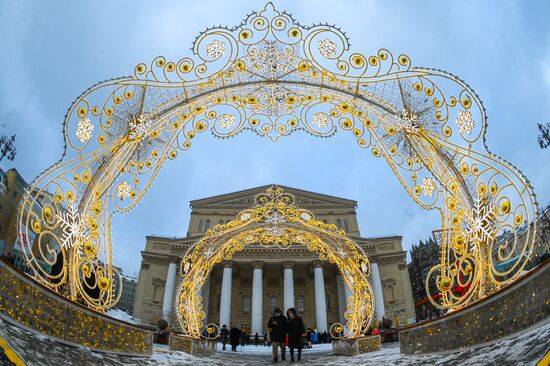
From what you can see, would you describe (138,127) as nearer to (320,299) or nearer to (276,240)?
(276,240)

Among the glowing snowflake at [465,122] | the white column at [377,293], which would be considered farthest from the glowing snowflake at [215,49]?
the white column at [377,293]

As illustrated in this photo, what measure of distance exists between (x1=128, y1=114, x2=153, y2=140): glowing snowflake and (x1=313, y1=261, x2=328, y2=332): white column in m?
32.7

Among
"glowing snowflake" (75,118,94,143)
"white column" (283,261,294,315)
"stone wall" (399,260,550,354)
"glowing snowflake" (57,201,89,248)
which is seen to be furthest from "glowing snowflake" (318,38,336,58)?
"white column" (283,261,294,315)

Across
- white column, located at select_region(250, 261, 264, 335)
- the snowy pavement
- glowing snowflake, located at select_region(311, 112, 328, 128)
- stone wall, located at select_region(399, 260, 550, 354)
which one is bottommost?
the snowy pavement

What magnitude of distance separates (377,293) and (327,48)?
1424 inches

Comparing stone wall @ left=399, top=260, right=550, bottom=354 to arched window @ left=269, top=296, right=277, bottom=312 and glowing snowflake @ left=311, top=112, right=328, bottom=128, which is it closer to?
glowing snowflake @ left=311, top=112, right=328, bottom=128

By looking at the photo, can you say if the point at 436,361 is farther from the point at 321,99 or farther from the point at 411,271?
the point at 411,271

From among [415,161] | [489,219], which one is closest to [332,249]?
[415,161]

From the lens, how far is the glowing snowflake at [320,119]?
8.54 metres

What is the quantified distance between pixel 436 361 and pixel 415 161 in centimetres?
382

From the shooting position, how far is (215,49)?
739cm

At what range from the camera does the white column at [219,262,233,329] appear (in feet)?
120

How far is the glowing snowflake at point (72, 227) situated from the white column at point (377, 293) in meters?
35.0

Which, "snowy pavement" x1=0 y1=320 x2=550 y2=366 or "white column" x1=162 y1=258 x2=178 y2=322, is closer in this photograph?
"snowy pavement" x1=0 y1=320 x2=550 y2=366
